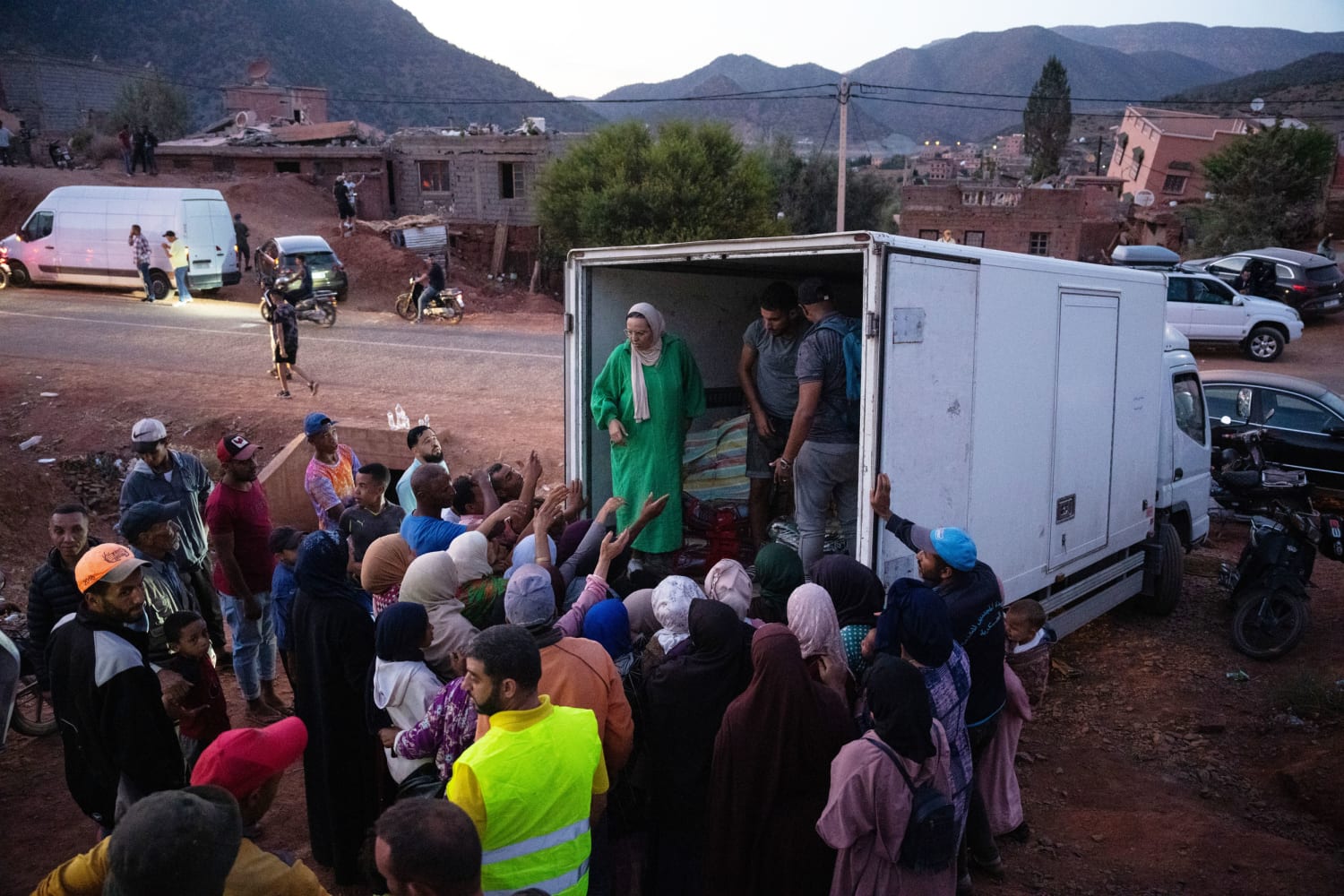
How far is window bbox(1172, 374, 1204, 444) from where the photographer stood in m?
→ 7.76

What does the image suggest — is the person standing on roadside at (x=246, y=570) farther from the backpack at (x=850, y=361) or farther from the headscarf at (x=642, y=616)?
the backpack at (x=850, y=361)

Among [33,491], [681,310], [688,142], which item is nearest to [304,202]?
[688,142]

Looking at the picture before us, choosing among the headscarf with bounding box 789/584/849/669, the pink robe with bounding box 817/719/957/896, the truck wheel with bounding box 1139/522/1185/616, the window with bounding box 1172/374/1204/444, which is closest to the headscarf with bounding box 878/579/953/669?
the headscarf with bounding box 789/584/849/669

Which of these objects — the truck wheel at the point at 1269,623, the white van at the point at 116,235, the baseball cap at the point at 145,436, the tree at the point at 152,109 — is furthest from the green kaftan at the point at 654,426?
the tree at the point at 152,109

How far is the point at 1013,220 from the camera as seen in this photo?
32.0 metres

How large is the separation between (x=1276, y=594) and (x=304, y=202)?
31.8m

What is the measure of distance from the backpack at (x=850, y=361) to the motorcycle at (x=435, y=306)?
17.2m

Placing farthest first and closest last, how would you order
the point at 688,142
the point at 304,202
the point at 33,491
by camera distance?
1. the point at 304,202
2. the point at 688,142
3. the point at 33,491

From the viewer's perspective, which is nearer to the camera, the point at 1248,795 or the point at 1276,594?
the point at 1248,795

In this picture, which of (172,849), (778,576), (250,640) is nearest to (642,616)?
(778,576)

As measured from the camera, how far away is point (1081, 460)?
19.9 ft

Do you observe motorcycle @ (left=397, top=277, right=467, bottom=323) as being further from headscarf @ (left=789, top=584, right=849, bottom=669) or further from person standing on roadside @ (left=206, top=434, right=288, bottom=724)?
headscarf @ (left=789, top=584, right=849, bottom=669)

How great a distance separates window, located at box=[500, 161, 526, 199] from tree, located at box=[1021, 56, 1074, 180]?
4716 cm

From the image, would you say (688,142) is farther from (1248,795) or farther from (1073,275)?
(1248,795)
